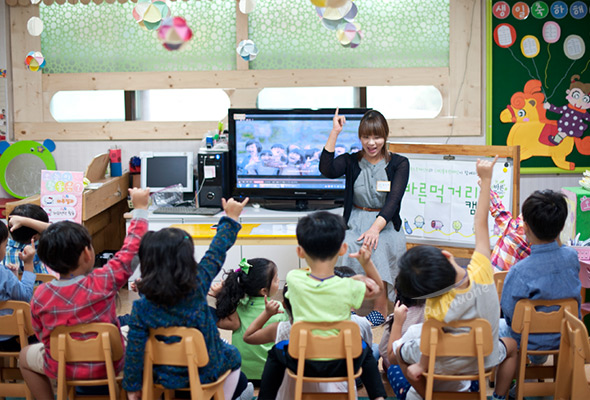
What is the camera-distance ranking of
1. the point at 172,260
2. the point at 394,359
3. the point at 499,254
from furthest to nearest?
the point at 499,254 < the point at 394,359 < the point at 172,260

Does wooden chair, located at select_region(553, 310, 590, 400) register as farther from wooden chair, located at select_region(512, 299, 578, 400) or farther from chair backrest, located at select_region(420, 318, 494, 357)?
chair backrest, located at select_region(420, 318, 494, 357)

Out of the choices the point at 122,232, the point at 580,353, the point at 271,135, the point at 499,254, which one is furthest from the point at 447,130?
the point at 580,353

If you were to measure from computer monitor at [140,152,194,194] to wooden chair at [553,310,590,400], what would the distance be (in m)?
3.27

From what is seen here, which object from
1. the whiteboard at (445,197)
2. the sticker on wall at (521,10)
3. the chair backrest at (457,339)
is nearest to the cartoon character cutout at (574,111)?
the sticker on wall at (521,10)

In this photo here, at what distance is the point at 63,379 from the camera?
2320 mm

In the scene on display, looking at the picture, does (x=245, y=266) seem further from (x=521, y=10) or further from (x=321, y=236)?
(x=521, y=10)

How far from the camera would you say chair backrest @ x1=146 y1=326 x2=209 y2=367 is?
7.23 feet

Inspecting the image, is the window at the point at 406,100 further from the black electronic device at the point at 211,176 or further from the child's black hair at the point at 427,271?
the child's black hair at the point at 427,271

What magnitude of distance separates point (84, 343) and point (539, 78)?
4166 millimetres

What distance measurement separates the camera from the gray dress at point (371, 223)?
370 centimetres

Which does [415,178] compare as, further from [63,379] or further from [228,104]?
[63,379]

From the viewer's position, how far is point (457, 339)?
229 centimetres

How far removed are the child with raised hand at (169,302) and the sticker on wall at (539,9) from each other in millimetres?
3890

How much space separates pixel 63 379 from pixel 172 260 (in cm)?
59
